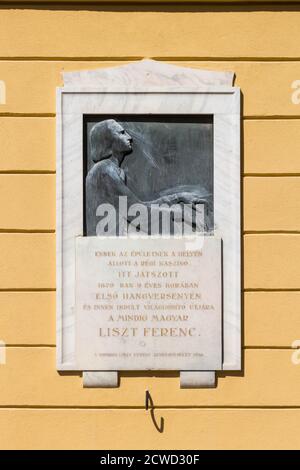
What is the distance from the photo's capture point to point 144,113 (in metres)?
7.65

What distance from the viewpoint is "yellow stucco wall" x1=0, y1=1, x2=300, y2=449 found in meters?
7.63

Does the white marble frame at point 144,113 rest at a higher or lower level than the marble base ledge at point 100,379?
higher

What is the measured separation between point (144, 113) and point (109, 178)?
51 cm

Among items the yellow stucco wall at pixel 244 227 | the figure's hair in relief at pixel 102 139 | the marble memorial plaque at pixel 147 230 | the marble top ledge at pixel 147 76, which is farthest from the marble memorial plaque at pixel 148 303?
the marble top ledge at pixel 147 76

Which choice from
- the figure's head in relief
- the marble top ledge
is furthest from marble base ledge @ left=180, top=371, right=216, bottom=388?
the marble top ledge

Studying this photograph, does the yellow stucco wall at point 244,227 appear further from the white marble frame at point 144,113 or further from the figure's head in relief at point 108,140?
the figure's head in relief at point 108,140

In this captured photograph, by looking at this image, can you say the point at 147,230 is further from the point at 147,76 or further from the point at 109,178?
the point at 147,76

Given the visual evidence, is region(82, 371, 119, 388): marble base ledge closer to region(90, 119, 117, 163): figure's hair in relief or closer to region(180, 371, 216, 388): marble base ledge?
region(180, 371, 216, 388): marble base ledge

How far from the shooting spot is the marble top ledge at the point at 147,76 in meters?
7.64

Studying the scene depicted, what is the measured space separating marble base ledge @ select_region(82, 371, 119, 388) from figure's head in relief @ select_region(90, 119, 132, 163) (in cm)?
146

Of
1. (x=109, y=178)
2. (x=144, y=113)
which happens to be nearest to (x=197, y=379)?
(x=109, y=178)

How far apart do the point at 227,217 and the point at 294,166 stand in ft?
1.90

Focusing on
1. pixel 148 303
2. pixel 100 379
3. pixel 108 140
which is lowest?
pixel 100 379
